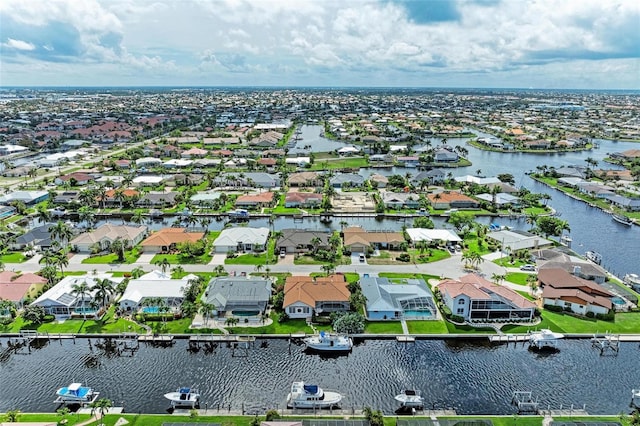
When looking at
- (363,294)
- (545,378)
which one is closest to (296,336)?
(363,294)

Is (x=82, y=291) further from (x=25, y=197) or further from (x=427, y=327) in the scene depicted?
(x=25, y=197)

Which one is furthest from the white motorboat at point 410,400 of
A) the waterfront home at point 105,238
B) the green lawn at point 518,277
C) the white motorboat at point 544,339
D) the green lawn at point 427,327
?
the waterfront home at point 105,238

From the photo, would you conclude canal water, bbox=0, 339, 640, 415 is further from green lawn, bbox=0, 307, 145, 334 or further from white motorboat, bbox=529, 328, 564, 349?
green lawn, bbox=0, 307, 145, 334

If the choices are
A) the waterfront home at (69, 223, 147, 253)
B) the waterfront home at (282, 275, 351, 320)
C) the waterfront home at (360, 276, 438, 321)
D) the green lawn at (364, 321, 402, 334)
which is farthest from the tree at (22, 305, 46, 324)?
the waterfront home at (360, 276, 438, 321)

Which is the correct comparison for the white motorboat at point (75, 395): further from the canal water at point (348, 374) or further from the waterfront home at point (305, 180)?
the waterfront home at point (305, 180)

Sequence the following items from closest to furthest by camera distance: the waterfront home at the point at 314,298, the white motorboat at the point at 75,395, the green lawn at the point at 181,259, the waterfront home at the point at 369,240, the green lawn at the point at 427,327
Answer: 1. the white motorboat at the point at 75,395
2. the green lawn at the point at 427,327
3. the waterfront home at the point at 314,298
4. the green lawn at the point at 181,259
5. the waterfront home at the point at 369,240
